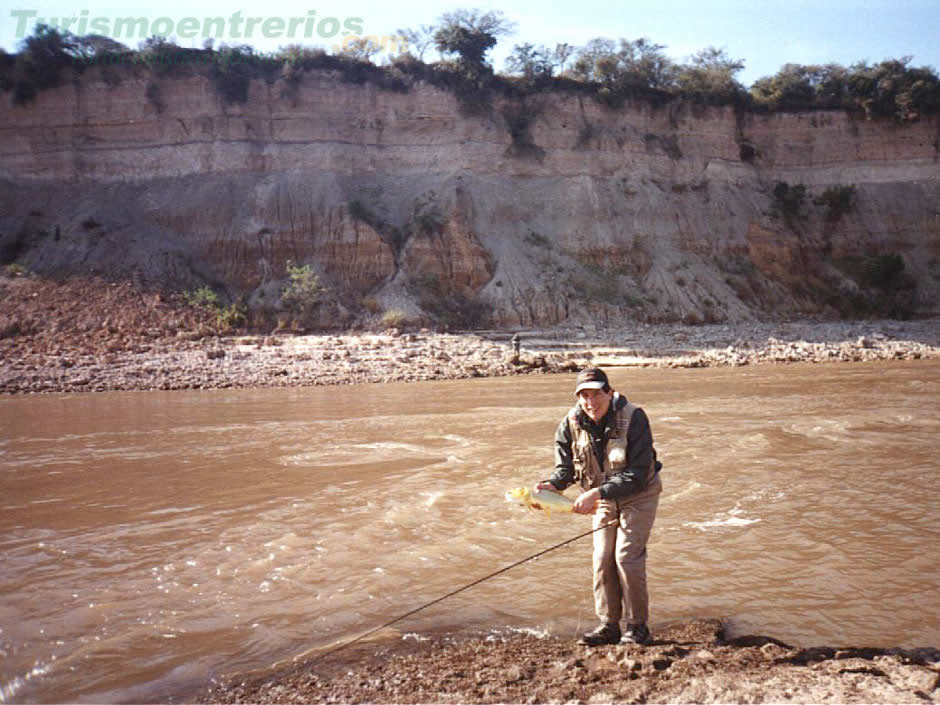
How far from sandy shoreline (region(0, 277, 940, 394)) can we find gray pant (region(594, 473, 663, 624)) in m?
14.7

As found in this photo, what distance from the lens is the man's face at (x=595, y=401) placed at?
4.05 m

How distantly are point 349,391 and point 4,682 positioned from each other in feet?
43.2

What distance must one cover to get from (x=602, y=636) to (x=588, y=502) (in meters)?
0.76

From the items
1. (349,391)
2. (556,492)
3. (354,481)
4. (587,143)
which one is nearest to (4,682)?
(556,492)

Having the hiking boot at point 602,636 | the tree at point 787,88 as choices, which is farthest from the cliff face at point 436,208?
the hiking boot at point 602,636

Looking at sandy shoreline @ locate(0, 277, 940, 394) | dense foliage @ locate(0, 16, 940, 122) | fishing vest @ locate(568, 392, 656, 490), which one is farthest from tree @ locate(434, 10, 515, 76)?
fishing vest @ locate(568, 392, 656, 490)

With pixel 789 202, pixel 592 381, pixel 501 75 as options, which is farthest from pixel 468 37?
pixel 592 381

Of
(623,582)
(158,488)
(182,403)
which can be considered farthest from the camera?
(182,403)

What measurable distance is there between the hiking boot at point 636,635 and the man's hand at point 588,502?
689 millimetres

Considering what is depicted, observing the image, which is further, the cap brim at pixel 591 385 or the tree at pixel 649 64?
the tree at pixel 649 64

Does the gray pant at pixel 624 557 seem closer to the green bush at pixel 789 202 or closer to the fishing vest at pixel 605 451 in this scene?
the fishing vest at pixel 605 451

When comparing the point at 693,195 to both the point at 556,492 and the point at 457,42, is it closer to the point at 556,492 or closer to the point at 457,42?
the point at 457,42

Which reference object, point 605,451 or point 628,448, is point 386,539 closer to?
point 605,451

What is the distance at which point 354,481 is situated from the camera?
8055 mm
